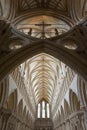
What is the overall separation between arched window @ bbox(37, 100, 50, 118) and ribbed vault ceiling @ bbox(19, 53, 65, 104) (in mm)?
4021

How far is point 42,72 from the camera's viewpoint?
84.1 feet

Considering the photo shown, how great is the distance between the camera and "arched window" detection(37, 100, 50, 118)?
34622 millimetres

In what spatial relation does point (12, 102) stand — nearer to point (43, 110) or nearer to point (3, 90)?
point (3, 90)

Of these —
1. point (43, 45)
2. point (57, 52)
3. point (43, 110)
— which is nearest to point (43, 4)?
point (43, 45)

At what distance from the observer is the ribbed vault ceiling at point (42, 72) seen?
1992cm

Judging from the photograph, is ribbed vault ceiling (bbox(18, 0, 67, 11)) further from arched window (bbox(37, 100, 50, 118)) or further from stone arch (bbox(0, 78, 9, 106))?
arched window (bbox(37, 100, 50, 118))

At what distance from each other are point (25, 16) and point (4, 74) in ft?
22.1

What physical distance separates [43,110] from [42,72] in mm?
12688

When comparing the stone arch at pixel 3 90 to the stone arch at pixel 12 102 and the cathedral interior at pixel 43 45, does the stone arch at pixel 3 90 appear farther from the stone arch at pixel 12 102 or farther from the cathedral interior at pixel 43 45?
the stone arch at pixel 12 102

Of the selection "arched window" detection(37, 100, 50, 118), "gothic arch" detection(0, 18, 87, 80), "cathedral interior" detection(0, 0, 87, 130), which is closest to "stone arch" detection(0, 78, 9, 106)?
"cathedral interior" detection(0, 0, 87, 130)

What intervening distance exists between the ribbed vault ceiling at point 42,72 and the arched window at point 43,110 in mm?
4021

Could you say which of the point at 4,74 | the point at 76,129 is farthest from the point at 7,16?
the point at 76,129

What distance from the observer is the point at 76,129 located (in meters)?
14.9

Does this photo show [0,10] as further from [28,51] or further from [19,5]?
[28,51]
